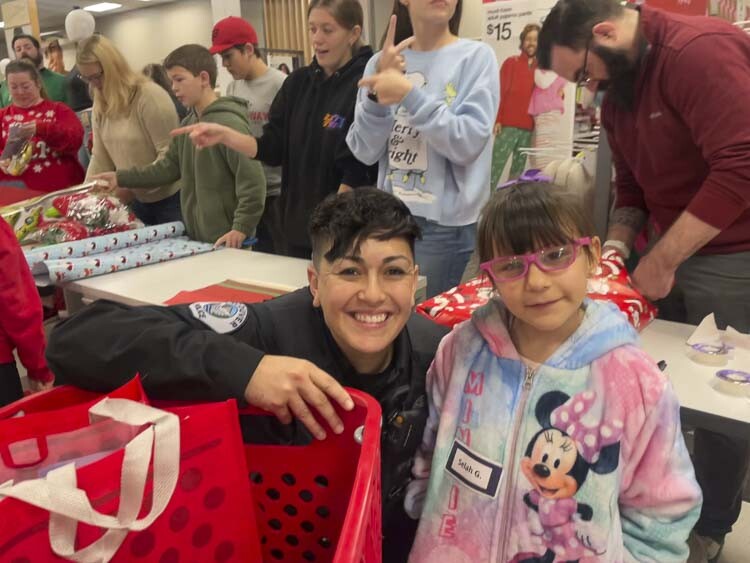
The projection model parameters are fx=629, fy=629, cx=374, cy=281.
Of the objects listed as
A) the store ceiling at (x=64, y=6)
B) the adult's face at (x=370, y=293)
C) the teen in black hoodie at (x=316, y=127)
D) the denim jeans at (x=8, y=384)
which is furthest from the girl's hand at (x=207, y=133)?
the store ceiling at (x=64, y=6)

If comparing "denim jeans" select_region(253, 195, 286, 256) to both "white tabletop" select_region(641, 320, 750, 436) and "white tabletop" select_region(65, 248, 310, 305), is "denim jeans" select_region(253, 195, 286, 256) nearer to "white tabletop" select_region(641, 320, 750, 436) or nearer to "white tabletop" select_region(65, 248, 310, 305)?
"white tabletop" select_region(65, 248, 310, 305)

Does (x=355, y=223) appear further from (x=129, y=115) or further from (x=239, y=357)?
(x=129, y=115)

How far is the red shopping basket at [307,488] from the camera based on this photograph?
0.91 metres

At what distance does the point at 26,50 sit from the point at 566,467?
4.64 m

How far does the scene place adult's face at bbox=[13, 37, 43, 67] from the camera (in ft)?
14.1

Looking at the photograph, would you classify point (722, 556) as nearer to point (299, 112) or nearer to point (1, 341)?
point (299, 112)

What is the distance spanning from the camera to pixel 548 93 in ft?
9.11

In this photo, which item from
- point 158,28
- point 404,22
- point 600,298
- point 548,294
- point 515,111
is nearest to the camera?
point 548,294

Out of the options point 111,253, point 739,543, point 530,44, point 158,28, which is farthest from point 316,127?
point 158,28

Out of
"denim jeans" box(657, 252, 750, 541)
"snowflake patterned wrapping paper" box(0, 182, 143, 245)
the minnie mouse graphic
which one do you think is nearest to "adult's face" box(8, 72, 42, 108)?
"snowflake patterned wrapping paper" box(0, 182, 143, 245)

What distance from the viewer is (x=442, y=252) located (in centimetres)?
192

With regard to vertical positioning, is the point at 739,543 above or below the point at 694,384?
below

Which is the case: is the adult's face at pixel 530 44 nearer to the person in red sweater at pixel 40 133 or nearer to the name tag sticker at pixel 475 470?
the name tag sticker at pixel 475 470

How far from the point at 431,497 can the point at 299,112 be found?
5.48 ft
